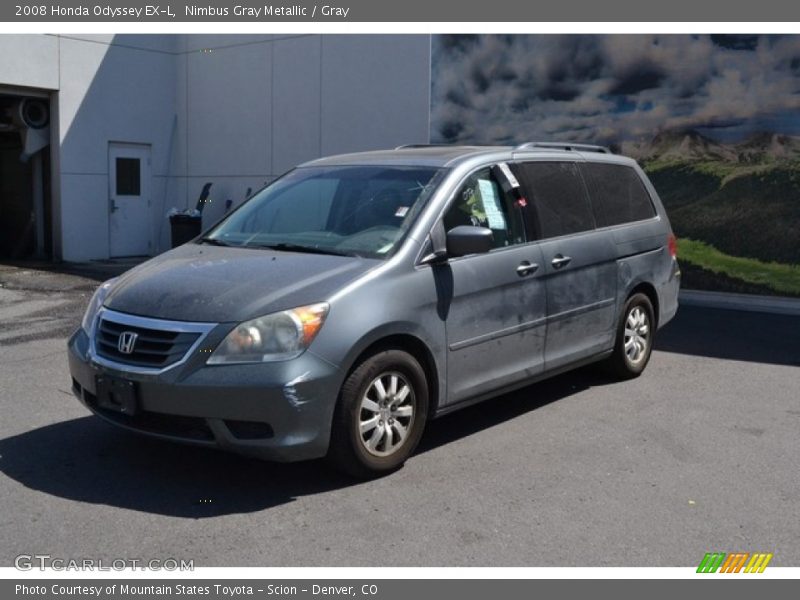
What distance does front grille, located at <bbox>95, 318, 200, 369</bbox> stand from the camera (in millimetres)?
4844

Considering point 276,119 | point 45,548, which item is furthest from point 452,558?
point 276,119

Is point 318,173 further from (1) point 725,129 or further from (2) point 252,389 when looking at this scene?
(1) point 725,129

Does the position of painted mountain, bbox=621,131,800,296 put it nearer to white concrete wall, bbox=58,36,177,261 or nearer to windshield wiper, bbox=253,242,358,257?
windshield wiper, bbox=253,242,358,257

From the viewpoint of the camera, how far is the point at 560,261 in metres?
6.55

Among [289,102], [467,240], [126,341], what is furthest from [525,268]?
[289,102]

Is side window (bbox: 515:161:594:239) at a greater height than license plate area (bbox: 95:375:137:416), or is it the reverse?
side window (bbox: 515:161:594:239)

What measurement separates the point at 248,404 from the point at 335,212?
1.76m

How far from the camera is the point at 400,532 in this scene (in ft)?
14.9

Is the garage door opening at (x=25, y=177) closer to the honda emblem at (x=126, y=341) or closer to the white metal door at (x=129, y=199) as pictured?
the white metal door at (x=129, y=199)

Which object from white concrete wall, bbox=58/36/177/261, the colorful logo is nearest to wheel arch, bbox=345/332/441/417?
the colorful logo

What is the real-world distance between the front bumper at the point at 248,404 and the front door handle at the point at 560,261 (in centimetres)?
223

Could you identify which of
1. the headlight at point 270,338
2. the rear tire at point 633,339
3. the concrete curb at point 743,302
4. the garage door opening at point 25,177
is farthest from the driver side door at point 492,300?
the garage door opening at point 25,177

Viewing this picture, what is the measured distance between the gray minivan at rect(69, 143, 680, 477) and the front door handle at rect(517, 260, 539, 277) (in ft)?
0.11

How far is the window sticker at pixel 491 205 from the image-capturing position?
617 centimetres
